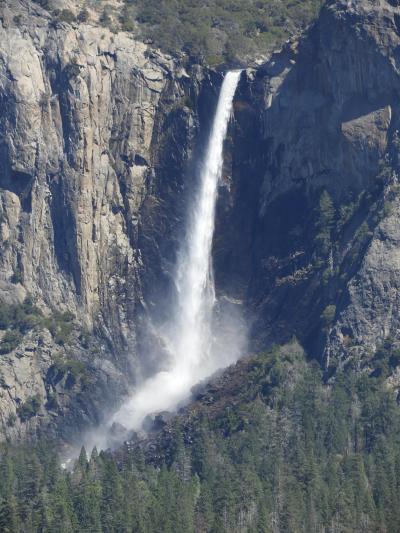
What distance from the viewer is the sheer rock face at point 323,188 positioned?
186 metres

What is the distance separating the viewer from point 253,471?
573ft

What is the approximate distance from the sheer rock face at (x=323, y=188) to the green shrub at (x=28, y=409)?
1758 cm

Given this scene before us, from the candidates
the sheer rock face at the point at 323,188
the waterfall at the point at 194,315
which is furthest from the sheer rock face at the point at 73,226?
the sheer rock face at the point at 323,188

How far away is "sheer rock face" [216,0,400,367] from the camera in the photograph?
185875 mm

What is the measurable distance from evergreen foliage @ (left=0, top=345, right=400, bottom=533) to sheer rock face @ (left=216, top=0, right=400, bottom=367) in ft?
15.4

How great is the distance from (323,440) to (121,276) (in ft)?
90.6

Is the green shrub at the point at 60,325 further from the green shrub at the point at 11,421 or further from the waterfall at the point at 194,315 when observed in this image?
the green shrub at the point at 11,421

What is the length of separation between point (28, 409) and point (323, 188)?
28.0 meters

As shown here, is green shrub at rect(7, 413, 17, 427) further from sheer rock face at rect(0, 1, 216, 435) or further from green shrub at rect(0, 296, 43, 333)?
green shrub at rect(0, 296, 43, 333)

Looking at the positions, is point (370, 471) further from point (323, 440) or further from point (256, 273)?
point (256, 273)

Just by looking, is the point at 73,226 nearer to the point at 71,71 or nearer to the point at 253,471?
the point at 71,71

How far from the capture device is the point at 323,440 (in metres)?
179

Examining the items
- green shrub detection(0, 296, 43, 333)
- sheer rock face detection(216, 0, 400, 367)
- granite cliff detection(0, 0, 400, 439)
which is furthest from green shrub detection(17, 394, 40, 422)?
sheer rock face detection(216, 0, 400, 367)

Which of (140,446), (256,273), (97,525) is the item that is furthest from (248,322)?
(97,525)
